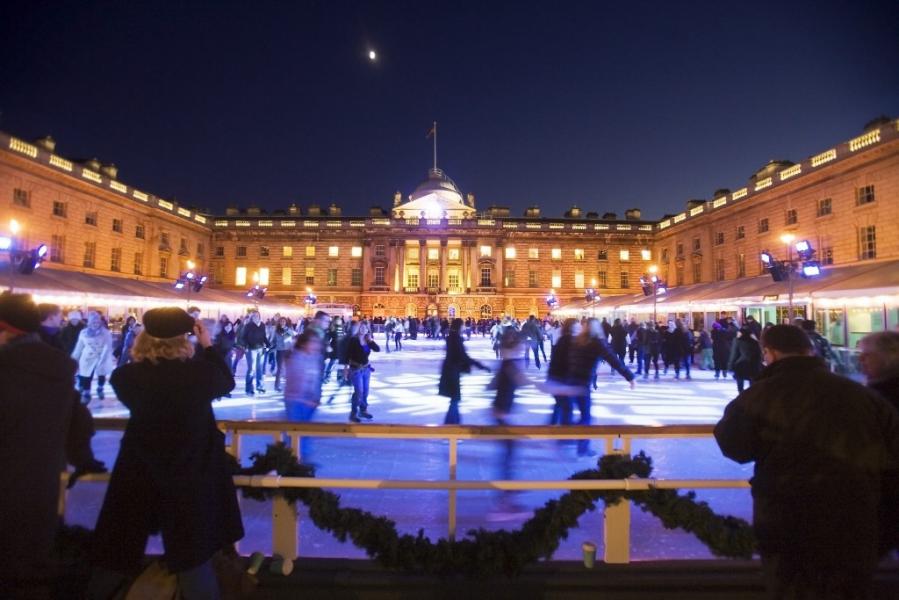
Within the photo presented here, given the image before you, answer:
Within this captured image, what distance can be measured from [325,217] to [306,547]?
5509 cm

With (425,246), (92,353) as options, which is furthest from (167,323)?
(425,246)

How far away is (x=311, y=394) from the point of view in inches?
225

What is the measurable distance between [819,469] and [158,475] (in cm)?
249

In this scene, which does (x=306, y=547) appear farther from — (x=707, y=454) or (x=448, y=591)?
(x=707, y=454)

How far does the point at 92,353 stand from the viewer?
8.99 metres

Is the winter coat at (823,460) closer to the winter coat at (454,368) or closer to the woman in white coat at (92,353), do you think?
the winter coat at (454,368)

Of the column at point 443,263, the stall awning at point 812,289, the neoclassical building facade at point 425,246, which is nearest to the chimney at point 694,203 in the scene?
the neoclassical building facade at point 425,246

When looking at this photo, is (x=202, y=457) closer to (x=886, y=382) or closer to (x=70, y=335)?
(x=886, y=382)

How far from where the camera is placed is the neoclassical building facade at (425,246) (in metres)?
34.7

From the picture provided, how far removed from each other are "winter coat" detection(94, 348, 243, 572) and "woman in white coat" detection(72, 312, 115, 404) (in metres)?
8.42

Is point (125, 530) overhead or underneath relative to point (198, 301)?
underneath

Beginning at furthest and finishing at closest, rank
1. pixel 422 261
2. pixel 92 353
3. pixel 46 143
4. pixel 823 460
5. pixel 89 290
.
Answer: pixel 422 261 < pixel 46 143 < pixel 89 290 < pixel 92 353 < pixel 823 460

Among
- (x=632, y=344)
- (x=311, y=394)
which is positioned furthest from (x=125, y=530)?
(x=632, y=344)

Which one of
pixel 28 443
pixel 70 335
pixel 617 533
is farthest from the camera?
pixel 70 335
